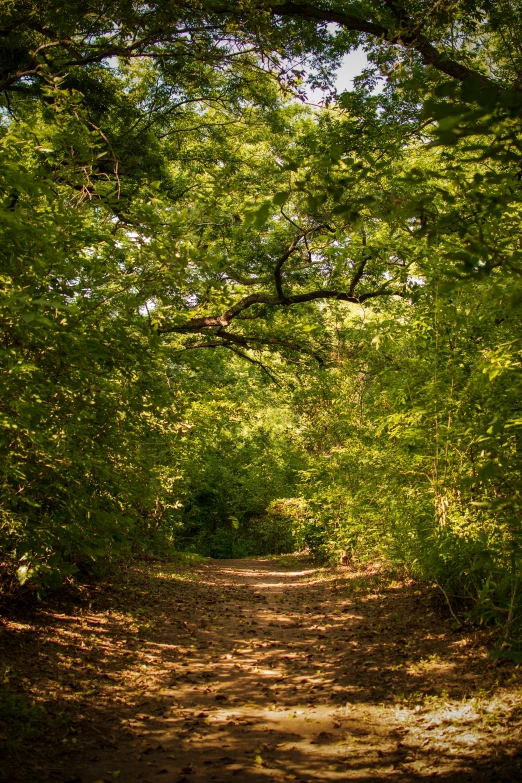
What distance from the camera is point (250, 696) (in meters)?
4.79

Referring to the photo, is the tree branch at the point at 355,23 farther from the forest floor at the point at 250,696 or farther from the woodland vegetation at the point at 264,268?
the forest floor at the point at 250,696

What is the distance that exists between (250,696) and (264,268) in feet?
28.7

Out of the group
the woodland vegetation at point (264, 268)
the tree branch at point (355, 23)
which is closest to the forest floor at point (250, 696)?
the woodland vegetation at point (264, 268)

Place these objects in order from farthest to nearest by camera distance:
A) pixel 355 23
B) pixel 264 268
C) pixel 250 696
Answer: pixel 264 268 < pixel 355 23 < pixel 250 696

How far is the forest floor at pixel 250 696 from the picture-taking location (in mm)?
3365

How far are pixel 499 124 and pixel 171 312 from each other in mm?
3566

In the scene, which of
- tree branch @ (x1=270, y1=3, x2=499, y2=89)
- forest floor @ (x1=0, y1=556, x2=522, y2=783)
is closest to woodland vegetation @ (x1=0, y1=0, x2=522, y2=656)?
tree branch @ (x1=270, y1=3, x2=499, y2=89)

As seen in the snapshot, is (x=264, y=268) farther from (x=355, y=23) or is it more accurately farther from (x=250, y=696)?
→ (x=250, y=696)

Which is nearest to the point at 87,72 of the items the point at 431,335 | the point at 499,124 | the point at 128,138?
the point at 128,138

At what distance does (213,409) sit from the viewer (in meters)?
10.2

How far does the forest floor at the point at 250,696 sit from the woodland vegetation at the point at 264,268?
611 millimetres

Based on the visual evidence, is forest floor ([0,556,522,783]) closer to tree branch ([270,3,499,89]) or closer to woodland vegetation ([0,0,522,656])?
woodland vegetation ([0,0,522,656])

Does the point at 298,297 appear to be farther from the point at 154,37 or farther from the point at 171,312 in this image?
the point at 171,312

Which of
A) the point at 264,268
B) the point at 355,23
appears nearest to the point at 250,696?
the point at 355,23
